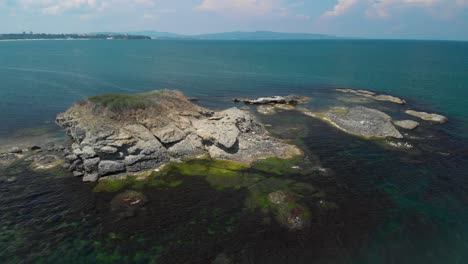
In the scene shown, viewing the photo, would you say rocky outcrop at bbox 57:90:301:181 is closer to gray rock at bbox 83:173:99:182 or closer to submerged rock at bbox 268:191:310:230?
gray rock at bbox 83:173:99:182

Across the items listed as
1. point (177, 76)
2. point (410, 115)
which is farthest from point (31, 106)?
point (410, 115)

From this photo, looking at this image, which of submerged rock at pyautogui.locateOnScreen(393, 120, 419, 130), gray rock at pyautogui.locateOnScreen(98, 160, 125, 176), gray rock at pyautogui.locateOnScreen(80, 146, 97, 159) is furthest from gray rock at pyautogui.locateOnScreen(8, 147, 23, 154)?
submerged rock at pyautogui.locateOnScreen(393, 120, 419, 130)

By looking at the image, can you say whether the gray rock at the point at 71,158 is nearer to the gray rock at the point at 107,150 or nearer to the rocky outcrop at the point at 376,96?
the gray rock at the point at 107,150

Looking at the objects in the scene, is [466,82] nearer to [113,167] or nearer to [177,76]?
[177,76]

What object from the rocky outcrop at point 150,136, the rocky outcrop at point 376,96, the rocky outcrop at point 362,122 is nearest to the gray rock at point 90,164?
the rocky outcrop at point 150,136

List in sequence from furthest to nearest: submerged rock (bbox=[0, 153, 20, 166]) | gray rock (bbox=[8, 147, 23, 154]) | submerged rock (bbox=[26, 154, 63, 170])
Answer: gray rock (bbox=[8, 147, 23, 154]) < submerged rock (bbox=[0, 153, 20, 166]) < submerged rock (bbox=[26, 154, 63, 170])

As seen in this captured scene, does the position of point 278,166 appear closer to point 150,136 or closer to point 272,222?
point 272,222

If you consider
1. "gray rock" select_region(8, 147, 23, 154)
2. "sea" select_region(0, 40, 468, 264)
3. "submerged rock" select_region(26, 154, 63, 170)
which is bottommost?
"sea" select_region(0, 40, 468, 264)
